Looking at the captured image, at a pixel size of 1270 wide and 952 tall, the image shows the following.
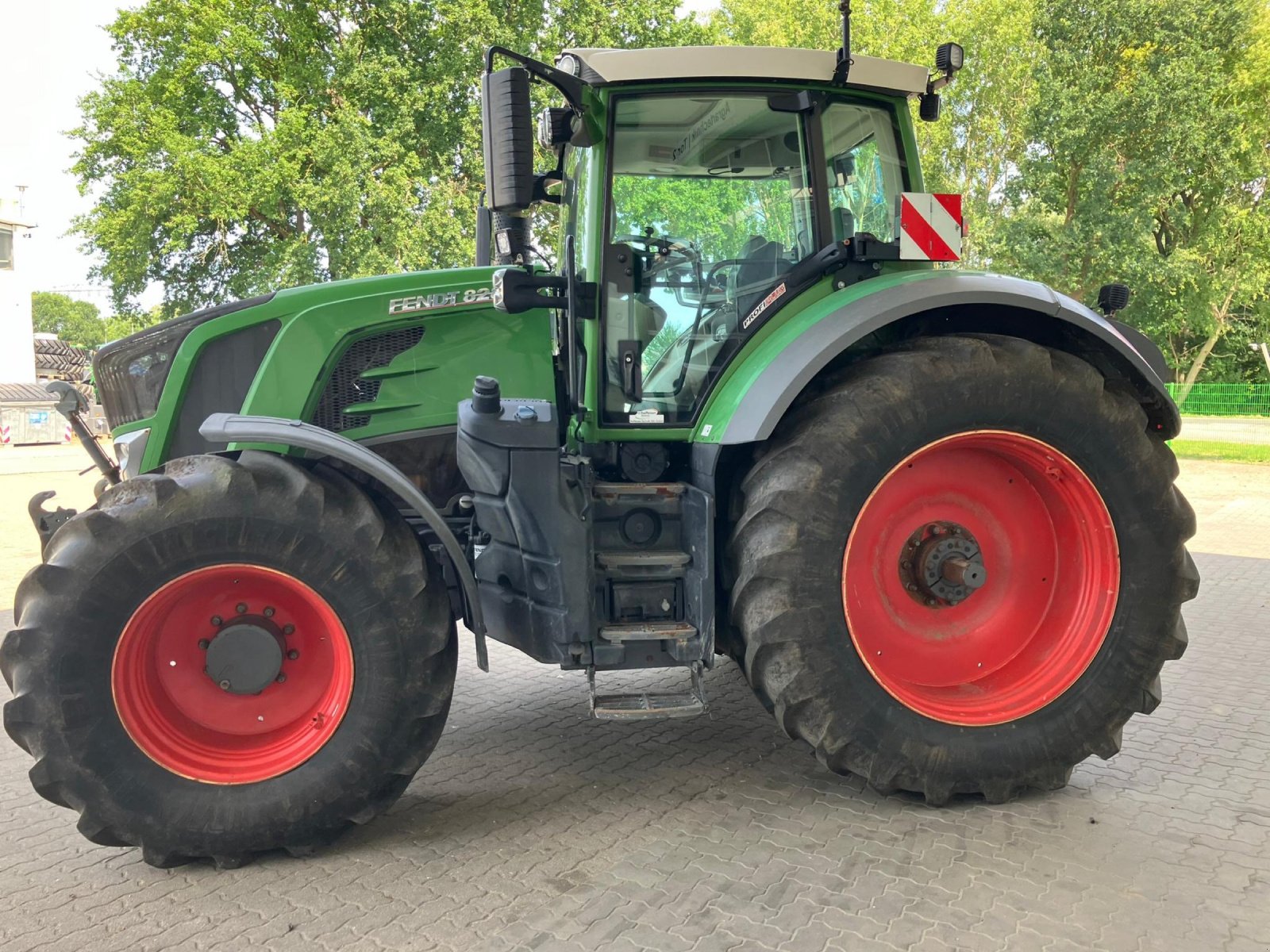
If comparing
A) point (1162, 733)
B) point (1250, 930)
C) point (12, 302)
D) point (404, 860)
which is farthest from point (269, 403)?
point (12, 302)

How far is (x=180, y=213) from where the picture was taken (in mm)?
19172

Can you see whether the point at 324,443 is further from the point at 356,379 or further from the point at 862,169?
the point at 862,169

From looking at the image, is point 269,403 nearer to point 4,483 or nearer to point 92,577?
point 92,577

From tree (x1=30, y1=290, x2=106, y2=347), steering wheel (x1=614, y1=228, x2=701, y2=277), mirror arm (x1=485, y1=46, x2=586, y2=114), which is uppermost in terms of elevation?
tree (x1=30, y1=290, x2=106, y2=347)

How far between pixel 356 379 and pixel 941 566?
2.30m

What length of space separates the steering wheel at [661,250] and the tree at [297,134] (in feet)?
50.9

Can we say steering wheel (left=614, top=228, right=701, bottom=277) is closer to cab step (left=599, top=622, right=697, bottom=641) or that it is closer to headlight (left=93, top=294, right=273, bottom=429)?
cab step (left=599, top=622, right=697, bottom=641)

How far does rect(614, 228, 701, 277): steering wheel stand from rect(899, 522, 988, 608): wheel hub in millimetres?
1336

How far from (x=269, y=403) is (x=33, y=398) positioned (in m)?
26.1

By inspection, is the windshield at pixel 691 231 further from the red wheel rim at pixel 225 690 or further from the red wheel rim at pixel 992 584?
the red wheel rim at pixel 225 690

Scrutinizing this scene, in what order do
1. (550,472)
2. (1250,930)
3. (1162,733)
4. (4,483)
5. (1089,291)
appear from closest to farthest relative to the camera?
(1250,930)
(550,472)
(1162,733)
(4,483)
(1089,291)

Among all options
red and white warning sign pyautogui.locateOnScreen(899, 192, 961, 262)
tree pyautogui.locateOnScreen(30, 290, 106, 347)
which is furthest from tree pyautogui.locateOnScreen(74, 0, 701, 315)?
tree pyautogui.locateOnScreen(30, 290, 106, 347)

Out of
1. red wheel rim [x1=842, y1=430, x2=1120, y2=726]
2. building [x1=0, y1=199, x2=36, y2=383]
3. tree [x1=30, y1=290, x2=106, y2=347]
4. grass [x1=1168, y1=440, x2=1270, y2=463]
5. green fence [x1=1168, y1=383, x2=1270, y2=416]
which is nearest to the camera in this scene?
red wheel rim [x1=842, y1=430, x2=1120, y2=726]

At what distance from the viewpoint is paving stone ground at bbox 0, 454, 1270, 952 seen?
2.57m
